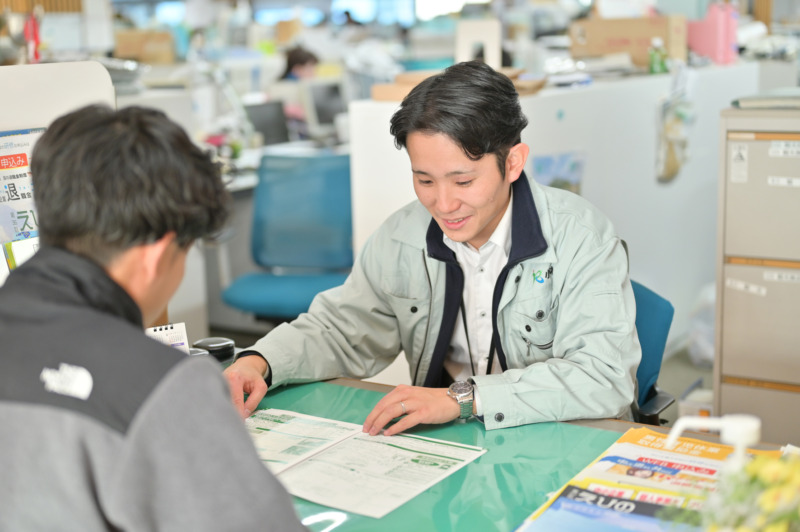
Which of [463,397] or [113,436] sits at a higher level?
[113,436]

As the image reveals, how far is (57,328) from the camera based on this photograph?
0.83m

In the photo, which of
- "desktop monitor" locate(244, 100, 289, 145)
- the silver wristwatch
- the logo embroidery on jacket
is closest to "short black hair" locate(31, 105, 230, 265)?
the logo embroidery on jacket

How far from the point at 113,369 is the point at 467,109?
3.16 ft

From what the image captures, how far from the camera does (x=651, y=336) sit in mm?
1797

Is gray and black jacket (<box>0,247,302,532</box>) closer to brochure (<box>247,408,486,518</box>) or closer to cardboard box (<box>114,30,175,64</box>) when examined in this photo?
brochure (<box>247,408,486,518</box>)

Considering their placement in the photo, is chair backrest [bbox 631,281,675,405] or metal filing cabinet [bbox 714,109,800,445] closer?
chair backrest [bbox 631,281,675,405]

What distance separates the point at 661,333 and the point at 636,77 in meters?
2.08

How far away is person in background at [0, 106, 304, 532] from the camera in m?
0.78

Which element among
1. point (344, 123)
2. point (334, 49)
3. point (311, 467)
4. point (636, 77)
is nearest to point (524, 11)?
point (334, 49)

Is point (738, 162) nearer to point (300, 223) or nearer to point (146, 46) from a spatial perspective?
point (300, 223)

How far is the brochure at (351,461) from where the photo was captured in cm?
124

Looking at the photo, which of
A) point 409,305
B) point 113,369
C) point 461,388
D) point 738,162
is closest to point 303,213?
point 738,162

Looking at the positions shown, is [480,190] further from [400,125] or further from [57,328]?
[57,328]

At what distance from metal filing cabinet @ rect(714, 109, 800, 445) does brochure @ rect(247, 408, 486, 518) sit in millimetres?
1603
